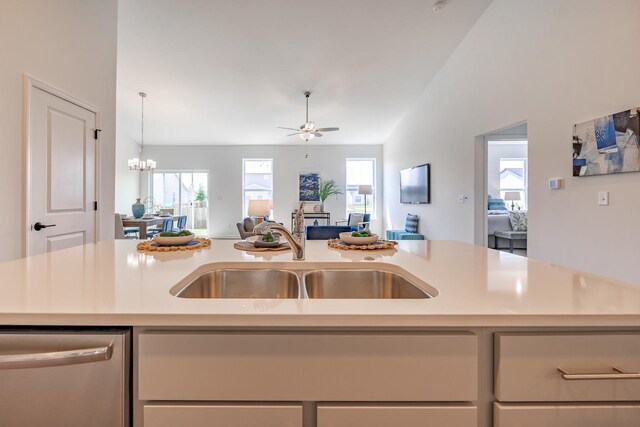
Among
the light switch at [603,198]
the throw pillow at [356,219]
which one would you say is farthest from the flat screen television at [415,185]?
the light switch at [603,198]

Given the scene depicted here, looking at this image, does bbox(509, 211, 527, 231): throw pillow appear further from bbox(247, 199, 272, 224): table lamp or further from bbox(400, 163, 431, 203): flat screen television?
bbox(247, 199, 272, 224): table lamp

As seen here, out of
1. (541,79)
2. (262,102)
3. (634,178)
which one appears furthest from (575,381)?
(262,102)

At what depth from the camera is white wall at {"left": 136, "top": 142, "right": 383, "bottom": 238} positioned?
28.8ft

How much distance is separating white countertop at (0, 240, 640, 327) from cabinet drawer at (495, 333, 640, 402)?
0.04 metres

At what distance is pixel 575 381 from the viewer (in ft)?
2.16

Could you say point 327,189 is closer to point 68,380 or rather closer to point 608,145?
point 608,145

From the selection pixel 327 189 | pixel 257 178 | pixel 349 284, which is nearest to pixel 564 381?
pixel 349 284

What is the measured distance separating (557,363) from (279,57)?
15.5 ft

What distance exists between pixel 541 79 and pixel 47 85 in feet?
13.7

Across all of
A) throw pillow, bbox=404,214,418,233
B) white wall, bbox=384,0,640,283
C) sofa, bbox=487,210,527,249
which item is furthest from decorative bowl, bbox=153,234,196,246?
throw pillow, bbox=404,214,418,233

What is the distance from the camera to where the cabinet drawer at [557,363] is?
659 mm

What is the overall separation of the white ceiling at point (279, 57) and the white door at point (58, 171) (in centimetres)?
159

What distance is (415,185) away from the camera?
238 inches

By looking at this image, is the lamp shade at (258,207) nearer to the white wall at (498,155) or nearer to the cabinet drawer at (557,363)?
the cabinet drawer at (557,363)
